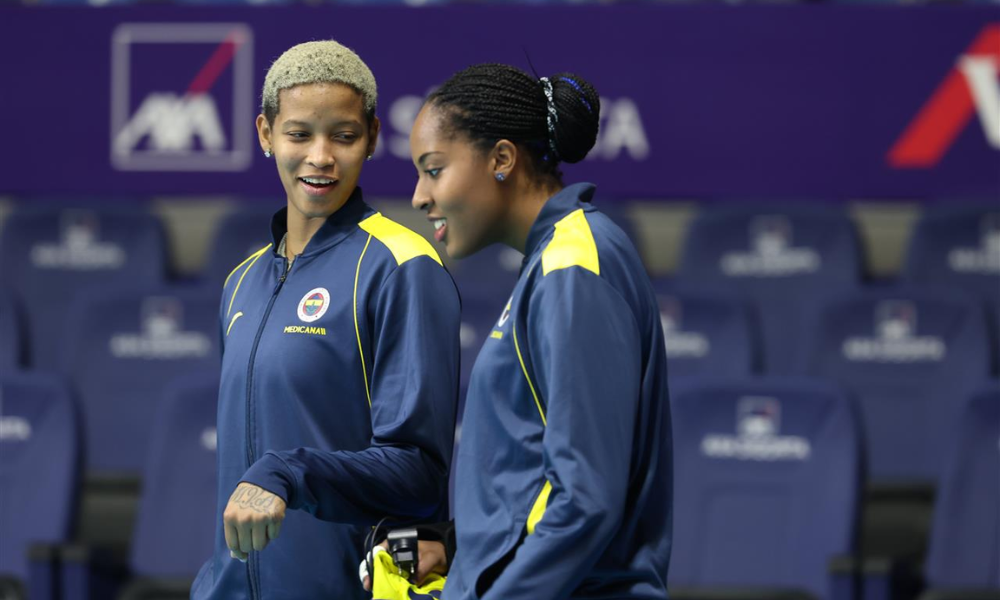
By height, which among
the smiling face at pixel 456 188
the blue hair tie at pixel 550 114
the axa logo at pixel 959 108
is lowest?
the smiling face at pixel 456 188

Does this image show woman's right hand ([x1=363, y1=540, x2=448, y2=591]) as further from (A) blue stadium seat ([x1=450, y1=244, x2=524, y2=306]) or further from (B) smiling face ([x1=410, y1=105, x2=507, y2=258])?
(A) blue stadium seat ([x1=450, y1=244, x2=524, y2=306])

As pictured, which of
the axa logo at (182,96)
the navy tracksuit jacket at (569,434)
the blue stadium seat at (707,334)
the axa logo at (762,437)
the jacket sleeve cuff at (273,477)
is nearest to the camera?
the navy tracksuit jacket at (569,434)

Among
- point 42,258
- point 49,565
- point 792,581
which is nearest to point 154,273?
point 42,258

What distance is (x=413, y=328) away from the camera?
2.33 m

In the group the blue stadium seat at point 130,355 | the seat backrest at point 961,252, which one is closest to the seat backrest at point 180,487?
the blue stadium seat at point 130,355

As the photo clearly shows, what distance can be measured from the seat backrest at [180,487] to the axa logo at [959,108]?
8.61ft

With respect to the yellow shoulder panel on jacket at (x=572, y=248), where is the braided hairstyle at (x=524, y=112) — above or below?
above

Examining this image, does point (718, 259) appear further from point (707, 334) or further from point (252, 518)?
point (252, 518)

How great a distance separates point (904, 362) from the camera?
15.7 feet

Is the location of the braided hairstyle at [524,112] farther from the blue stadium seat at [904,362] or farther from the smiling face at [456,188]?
the blue stadium seat at [904,362]

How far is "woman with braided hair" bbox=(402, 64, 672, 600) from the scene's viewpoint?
6.71 feet

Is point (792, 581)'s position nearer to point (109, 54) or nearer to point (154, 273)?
point (154, 273)

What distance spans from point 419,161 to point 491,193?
0.12m

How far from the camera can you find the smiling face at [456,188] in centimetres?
227
